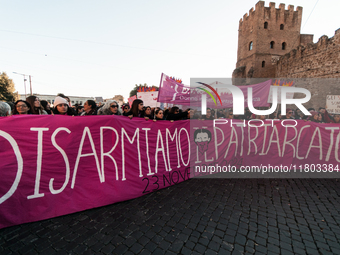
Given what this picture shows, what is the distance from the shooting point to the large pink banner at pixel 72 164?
2.51 m

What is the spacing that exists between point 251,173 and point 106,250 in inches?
154

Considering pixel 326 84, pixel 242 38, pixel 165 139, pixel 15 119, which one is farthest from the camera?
pixel 242 38

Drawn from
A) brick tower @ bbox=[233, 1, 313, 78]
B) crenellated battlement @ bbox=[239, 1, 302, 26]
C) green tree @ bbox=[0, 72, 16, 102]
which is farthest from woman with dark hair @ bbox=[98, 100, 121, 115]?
green tree @ bbox=[0, 72, 16, 102]

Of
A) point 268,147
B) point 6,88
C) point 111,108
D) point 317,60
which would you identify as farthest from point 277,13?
point 6,88

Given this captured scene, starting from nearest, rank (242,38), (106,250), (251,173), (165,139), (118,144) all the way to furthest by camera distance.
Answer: (106,250) → (118,144) → (165,139) → (251,173) → (242,38)

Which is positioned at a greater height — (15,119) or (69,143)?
(15,119)

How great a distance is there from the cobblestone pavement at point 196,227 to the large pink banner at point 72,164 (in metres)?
0.21

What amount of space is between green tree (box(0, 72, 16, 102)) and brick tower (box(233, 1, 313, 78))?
143 feet

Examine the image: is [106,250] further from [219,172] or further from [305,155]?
[305,155]

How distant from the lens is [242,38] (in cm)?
3278

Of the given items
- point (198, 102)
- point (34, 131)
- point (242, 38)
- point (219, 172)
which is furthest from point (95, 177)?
point (242, 38)

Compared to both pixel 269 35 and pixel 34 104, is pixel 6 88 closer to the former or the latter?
pixel 34 104

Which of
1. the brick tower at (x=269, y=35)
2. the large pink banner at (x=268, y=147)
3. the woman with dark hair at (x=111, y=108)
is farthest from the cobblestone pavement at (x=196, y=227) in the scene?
the brick tower at (x=269, y=35)

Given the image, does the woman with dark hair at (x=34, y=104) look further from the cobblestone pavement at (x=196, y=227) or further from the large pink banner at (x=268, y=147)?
the large pink banner at (x=268, y=147)
